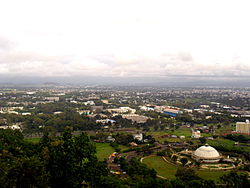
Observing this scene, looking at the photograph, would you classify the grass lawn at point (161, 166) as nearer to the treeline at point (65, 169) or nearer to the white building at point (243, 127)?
the treeline at point (65, 169)

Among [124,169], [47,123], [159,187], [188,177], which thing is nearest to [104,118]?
[47,123]

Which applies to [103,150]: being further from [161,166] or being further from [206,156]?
[206,156]

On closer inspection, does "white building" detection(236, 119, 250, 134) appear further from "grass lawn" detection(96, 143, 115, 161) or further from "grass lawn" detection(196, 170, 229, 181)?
"grass lawn" detection(96, 143, 115, 161)

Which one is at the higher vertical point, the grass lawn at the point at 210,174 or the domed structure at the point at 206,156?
the domed structure at the point at 206,156

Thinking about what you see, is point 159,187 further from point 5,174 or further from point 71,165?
point 5,174

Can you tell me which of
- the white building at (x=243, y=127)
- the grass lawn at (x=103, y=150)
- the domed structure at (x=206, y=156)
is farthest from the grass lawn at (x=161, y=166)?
the white building at (x=243, y=127)

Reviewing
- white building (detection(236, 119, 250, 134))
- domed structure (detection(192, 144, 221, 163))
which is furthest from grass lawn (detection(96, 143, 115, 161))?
white building (detection(236, 119, 250, 134))

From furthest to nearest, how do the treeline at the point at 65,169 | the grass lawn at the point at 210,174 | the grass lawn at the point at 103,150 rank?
the grass lawn at the point at 103,150
the grass lawn at the point at 210,174
the treeline at the point at 65,169
